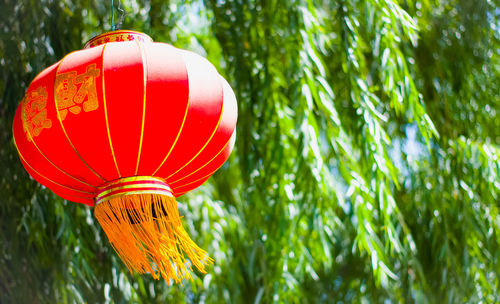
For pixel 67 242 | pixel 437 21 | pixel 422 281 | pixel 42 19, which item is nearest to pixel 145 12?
pixel 42 19

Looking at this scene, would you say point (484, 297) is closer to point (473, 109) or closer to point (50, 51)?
point (473, 109)

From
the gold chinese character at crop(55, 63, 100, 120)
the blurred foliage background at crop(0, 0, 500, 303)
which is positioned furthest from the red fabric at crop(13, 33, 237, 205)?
the blurred foliage background at crop(0, 0, 500, 303)

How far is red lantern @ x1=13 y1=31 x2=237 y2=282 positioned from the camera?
49.7 inches

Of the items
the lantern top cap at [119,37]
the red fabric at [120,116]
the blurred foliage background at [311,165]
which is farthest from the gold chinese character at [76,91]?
the blurred foliage background at [311,165]

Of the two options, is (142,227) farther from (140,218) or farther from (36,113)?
(36,113)

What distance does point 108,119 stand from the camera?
1.25 metres

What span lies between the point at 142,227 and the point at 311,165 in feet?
3.08

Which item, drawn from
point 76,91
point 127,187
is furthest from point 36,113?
point 127,187

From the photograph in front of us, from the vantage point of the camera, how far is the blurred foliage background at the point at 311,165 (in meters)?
2.21

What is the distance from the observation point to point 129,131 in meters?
1.26

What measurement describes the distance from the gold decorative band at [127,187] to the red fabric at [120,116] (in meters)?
0.01

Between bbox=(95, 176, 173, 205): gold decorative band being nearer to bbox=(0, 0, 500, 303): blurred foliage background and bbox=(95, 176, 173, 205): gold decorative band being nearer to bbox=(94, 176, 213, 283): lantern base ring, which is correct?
bbox=(94, 176, 213, 283): lantern base ring

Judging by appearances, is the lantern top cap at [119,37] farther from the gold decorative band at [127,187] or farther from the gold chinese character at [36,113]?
the gold decorative band at [127,187]

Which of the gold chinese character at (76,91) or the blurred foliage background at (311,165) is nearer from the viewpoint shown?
the gold chinese character at (76,91)
